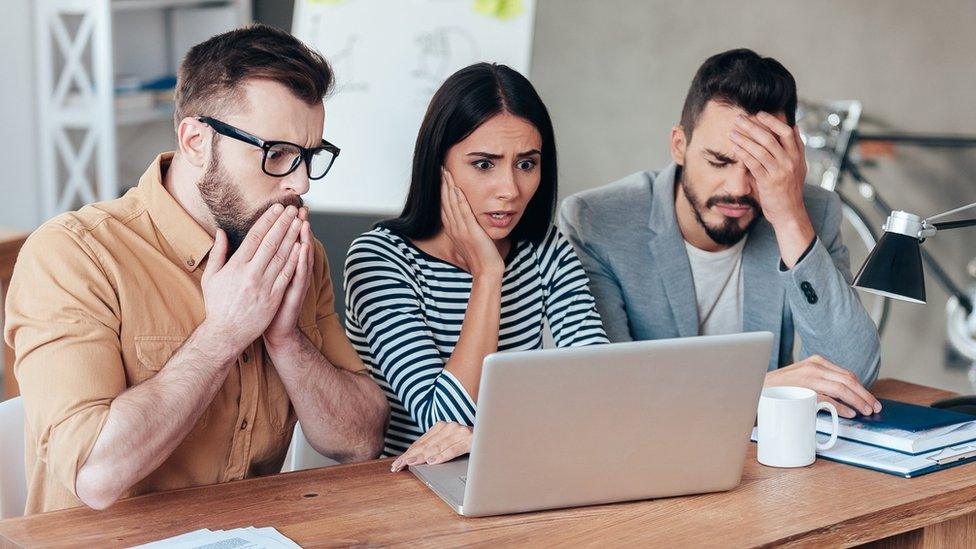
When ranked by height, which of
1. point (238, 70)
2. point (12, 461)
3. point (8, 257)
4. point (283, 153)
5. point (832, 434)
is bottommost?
point (8, 257)

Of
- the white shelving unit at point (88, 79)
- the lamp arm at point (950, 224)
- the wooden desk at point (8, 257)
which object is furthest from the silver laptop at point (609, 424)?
the white shelving unit at point (88, 79)

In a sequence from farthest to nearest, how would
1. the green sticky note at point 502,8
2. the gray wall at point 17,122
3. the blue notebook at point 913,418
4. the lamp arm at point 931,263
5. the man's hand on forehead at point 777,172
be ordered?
the gray wall at point 17,122 → the lamp arm at point 931,263 → the green sticky note at point 502,8 → the man's hand on forehead at point 777,172 → the blue notebook at point 913,418

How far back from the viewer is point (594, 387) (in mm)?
1247

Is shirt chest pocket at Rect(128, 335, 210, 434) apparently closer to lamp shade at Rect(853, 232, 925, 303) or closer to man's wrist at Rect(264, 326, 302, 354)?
man's wrist at Rect(264, 326, 302, 354)

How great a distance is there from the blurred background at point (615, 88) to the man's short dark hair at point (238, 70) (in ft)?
5.61

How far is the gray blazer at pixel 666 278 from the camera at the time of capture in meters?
1.96

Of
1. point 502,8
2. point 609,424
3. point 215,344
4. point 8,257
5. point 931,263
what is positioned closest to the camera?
point 609,424

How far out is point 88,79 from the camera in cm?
380

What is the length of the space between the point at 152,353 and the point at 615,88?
2927 mm

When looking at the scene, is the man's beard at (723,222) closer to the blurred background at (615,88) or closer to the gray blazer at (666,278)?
the gray blazer at (666,278)

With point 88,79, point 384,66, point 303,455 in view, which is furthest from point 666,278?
point 88,79

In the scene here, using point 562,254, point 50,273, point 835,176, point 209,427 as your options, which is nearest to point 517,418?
point 209,427

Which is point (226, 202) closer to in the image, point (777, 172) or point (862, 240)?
point (777, 172)

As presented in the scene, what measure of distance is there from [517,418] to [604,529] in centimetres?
16
